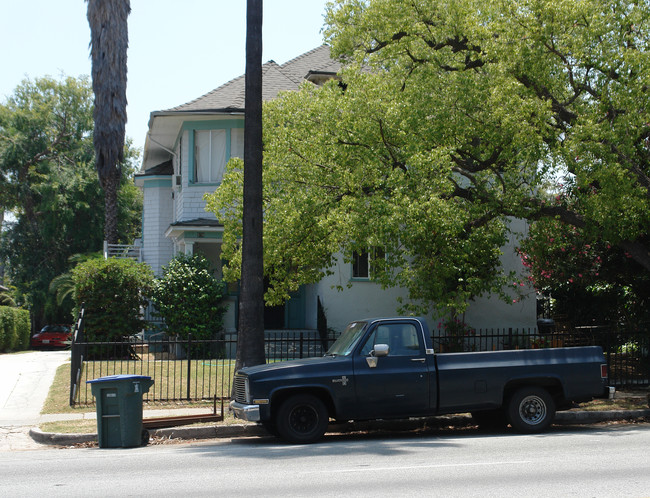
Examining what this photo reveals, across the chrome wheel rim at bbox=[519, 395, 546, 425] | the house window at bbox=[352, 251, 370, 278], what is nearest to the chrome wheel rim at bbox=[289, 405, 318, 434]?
the chrome wheel rim at bbox=[519, 395, 546, 425]

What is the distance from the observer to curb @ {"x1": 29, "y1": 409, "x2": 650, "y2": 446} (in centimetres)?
1134

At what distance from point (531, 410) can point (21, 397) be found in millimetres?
10926

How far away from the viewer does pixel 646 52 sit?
42.8 ft

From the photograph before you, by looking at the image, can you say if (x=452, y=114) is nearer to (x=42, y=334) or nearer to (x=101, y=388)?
(x=101, y=388)

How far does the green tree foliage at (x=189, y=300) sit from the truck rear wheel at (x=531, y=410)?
11.7 meters

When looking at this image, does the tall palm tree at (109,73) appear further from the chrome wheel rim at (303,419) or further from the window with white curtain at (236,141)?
the chrome wheel rim at (303,419)

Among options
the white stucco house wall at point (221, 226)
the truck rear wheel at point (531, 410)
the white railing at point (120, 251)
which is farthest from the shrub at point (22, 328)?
the truck rear wheel at point (531, 410)

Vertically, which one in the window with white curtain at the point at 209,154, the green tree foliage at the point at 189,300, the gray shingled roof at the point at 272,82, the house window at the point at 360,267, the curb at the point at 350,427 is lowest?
the curb at the point at 350,427

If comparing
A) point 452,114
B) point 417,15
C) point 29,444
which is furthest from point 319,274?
point 29,444

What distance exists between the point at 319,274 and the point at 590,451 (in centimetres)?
839

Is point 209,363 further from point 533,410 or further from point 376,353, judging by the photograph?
point 533,410

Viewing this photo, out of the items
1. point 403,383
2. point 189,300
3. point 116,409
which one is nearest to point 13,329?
point 189,300

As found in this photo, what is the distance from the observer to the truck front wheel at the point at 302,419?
1055 cm

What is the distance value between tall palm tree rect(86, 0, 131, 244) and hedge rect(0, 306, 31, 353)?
1056 centimetres
